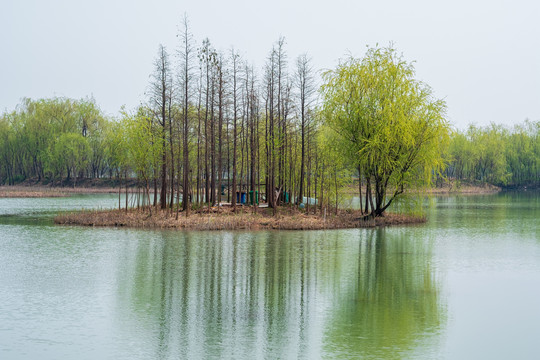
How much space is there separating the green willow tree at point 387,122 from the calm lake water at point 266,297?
702cm

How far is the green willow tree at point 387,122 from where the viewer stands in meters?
34.6

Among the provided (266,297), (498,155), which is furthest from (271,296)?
(498,155)

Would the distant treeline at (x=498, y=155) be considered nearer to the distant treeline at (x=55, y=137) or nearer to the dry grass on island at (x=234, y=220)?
the distant treeline at (x=55, y=137)

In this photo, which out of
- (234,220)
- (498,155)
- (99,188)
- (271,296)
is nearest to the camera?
(271,296)

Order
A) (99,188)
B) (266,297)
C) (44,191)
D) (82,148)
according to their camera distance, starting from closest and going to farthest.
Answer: (266,297)
(44,191)
(82,148)
(99,188)

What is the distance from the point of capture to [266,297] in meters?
16.0

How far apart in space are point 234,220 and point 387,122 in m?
10.8

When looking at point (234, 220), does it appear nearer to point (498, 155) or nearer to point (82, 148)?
point (82, 148)

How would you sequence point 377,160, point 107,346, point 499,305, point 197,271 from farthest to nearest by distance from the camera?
point 377,160, point 197,271, point 499,305, point 107,346

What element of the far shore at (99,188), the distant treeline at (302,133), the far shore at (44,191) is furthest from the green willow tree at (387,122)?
the far shore at (99,188)

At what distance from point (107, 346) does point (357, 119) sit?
26.1 m

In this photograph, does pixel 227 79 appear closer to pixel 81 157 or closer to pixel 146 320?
pixel 146 320

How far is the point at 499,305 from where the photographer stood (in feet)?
51.9

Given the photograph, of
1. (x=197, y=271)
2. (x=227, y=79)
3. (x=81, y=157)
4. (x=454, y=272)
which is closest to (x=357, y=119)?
(x=227, y=79)
